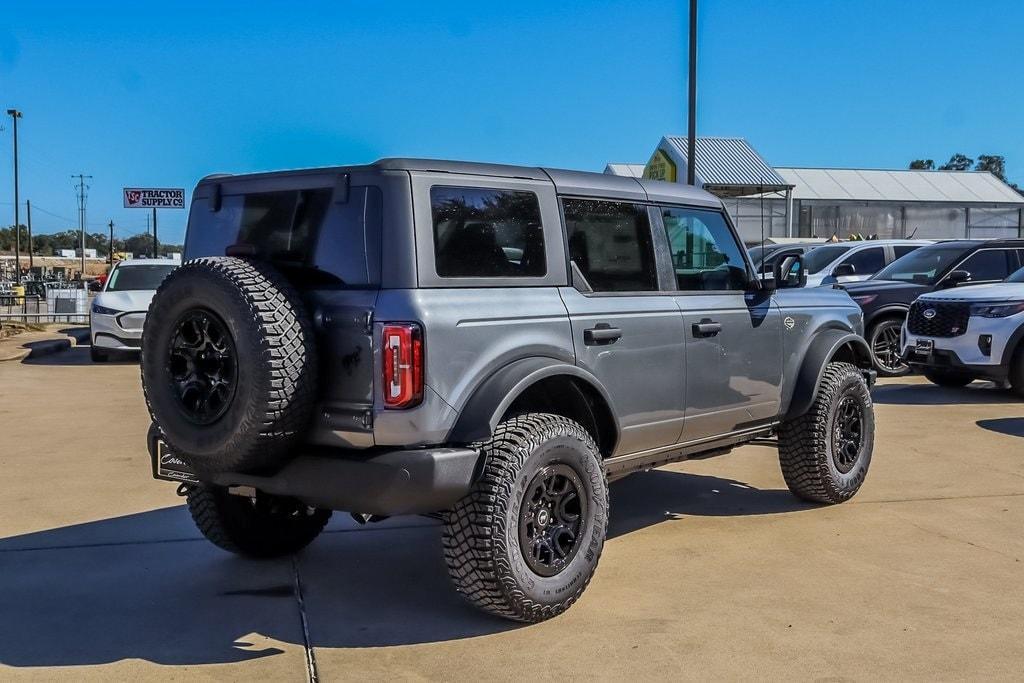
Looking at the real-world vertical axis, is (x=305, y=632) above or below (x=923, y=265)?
below

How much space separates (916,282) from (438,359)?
35.5 feet

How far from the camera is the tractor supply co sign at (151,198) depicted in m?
27.4

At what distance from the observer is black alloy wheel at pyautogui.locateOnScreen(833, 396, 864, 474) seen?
6324 millimetres

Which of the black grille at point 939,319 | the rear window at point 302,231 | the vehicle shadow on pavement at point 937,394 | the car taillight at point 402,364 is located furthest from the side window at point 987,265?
the car taillight at point 402,364

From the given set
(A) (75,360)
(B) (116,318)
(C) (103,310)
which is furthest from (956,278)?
(A) (75,360)

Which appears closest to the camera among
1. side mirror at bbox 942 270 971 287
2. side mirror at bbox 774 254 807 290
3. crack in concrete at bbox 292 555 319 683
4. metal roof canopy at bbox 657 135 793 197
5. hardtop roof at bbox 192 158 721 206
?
crack in concrete at bbox 292 555 319 683

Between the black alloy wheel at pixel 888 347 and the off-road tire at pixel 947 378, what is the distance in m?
0.57

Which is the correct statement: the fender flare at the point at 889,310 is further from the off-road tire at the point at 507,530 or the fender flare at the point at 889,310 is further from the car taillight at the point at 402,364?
the car taillight at the point at 402,364

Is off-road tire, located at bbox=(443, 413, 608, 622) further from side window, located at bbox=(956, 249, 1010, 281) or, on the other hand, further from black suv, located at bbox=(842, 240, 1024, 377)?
side window, located at bbox=(956, 249, 1010, 281)

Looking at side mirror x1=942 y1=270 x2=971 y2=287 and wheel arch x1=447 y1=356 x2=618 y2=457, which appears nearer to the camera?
wheel arch x1=447 y1=356 x2=618 y2=457

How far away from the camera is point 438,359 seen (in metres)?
3.99

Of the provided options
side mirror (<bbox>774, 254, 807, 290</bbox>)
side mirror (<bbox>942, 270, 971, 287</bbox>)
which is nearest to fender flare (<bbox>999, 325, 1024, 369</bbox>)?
side mirror (<bbox>942, 270, 971, 287</bbox>)

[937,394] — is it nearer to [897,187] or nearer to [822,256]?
[822,256]

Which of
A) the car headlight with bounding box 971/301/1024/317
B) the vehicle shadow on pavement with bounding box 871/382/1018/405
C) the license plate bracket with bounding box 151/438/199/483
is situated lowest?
the vehicle shadow on pavement with bounding box 871/382/1018/405
